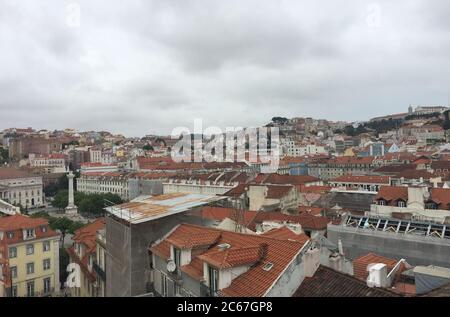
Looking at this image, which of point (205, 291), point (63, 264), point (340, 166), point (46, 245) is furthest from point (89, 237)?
point (340, 166)

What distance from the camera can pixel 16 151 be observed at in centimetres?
11256

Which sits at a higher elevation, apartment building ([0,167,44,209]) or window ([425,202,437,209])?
window ([425,202,437,209])

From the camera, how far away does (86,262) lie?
17.4 metres

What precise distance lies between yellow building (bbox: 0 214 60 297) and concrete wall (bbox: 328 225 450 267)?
1412 centimetres

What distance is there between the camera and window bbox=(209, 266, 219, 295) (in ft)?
24.3

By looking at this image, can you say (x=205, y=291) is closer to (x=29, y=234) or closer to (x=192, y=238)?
(x=192, y=238)

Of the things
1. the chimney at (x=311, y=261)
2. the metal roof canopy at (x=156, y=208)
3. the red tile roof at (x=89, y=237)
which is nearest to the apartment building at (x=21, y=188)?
the red tile roof at (x=89, y=237)

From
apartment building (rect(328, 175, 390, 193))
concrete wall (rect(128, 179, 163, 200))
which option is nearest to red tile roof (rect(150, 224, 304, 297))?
apartment building (rect(328, 175, 390, 193))

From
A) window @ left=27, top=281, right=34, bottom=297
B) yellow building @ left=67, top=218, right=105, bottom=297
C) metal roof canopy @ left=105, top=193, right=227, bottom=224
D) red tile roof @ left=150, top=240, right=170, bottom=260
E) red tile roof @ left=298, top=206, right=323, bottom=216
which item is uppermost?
metal roof canopy @ left=105, top=193, right=227, bottom=224

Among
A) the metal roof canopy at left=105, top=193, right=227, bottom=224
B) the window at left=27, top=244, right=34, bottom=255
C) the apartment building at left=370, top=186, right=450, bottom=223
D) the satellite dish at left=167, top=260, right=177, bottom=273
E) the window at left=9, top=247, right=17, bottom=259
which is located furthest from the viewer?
the window at left=27, top=244, right=34, bottom=255

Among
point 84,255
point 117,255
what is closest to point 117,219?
point 117,255

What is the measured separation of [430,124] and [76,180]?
10146 cm

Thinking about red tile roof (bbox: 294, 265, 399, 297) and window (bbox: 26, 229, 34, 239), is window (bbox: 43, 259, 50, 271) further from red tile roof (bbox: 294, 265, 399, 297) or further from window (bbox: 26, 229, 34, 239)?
red tile roof (bbox: 294, 265, 399, 297)

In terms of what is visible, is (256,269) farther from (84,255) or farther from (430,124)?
(430,124)
